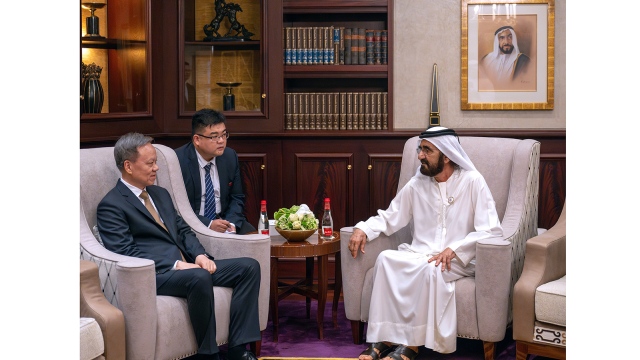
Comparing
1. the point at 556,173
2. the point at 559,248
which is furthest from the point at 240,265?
the point at 556,173

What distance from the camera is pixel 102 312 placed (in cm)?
321

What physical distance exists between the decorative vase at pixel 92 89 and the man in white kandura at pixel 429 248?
1.84 m

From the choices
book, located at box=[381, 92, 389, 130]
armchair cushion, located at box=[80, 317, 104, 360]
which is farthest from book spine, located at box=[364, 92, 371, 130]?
armchair cushion, located at box=[80, 317, 104, 360]

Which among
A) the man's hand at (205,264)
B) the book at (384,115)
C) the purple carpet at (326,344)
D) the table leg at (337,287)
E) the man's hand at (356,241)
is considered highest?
the book at (384,115)

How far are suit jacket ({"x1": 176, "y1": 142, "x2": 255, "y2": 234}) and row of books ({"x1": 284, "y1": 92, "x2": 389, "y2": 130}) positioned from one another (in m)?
1.04

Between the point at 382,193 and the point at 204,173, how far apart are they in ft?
5.01

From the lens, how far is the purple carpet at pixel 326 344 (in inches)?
163

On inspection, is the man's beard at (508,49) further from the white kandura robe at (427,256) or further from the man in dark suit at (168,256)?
the man in dark suit at (168,256)

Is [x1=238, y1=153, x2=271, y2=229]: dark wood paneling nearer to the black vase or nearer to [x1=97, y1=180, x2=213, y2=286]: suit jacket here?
the black vase

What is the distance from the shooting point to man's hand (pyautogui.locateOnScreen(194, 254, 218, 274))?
3795 millimetres

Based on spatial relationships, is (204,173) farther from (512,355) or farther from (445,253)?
(512,355)

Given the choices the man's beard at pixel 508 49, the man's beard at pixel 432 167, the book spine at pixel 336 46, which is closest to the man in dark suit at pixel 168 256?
the man's beard at pixel 432 167

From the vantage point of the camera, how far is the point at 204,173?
4691 millimetres

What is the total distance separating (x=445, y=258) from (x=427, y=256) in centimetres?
19
